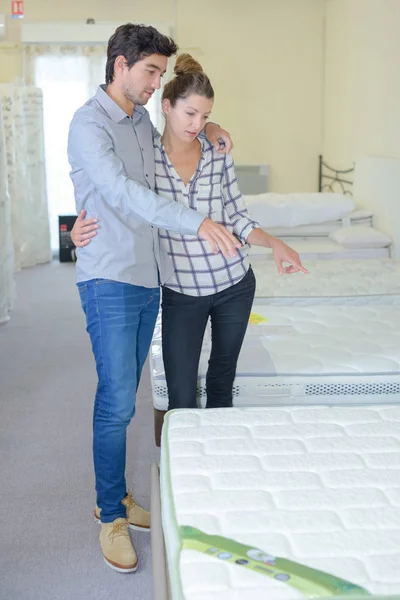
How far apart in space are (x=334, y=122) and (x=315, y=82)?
579mm

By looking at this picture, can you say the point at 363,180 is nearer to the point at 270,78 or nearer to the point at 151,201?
the point at 270,78

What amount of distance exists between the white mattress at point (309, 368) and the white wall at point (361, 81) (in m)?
2.09

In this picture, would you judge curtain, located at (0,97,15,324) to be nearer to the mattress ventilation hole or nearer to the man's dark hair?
the mattress ventilation hole

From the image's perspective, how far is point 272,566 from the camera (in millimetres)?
1236

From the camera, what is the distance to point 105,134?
5.86 ft

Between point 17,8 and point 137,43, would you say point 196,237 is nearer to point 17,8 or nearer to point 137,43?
point 137,43

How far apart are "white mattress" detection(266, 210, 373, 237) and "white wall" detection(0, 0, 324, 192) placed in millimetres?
2003

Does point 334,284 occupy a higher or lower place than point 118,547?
higher

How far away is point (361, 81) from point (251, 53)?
60.1 inches

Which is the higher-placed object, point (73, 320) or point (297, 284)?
point (297, 284)

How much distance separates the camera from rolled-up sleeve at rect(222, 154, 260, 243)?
2070mm

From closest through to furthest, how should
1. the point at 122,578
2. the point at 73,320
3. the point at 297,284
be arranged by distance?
the point at 122,578 < the point at 297,284 < the point at 73,320

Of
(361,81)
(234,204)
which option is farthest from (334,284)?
(361,81)

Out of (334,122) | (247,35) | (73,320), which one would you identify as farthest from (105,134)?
(247,35)
